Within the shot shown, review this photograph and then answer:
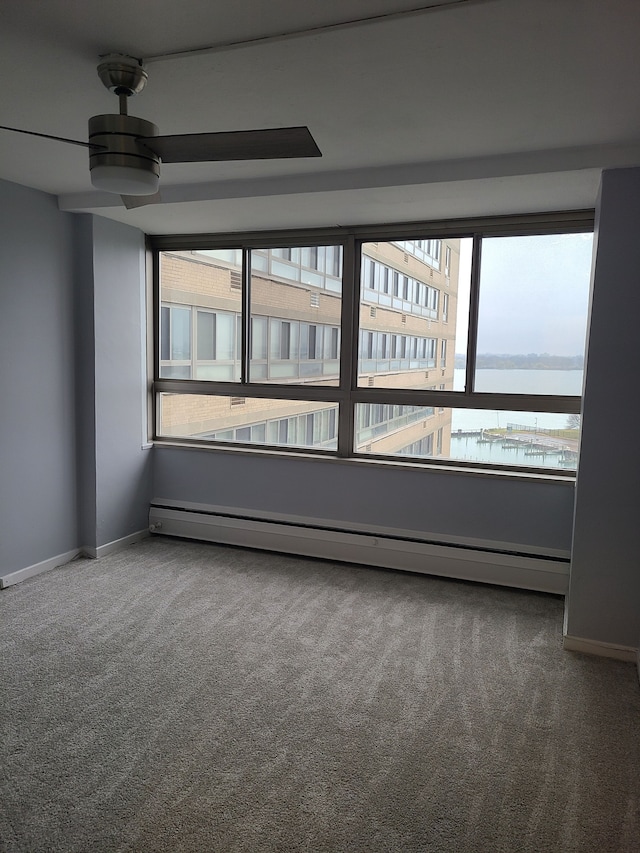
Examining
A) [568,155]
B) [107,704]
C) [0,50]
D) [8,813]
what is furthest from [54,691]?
[568,155]

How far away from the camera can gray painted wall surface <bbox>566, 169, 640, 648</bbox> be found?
2.75 metres

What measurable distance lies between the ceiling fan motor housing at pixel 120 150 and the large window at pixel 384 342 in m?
2.27

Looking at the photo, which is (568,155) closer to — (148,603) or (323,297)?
(323,297)

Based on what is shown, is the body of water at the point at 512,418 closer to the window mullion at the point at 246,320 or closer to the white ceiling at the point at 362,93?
the white ceiling at the point at 362,93

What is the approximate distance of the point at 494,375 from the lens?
3850 mm

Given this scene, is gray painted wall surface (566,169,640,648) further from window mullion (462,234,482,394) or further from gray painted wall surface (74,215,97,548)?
gray painted wall surface (74,215,97,548)

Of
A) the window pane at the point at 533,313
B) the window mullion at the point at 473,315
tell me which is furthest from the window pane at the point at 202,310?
the window pane at the point at 533,313

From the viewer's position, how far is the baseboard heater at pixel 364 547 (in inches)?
145

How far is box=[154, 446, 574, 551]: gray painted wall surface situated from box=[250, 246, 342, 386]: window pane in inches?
27.0

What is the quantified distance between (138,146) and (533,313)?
264 centimetres

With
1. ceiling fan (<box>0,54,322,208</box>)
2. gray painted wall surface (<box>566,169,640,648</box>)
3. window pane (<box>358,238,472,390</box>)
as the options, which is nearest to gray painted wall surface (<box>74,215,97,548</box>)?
window pane (<box>358,238,472,390</box>)

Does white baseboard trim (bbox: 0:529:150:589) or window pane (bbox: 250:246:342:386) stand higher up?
window pane (bbox: 250:246:342:386)

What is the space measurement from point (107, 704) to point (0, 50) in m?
2.46

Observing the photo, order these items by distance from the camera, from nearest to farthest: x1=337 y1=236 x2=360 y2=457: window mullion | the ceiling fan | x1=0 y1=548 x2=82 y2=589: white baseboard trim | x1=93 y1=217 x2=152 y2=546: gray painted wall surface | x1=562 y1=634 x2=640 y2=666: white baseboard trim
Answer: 1. the ceiling fan
2. x1=562 y1=634 x2=640 y2=666: white baseboard trim
3. x1=0 y1=548 x2=82 y2=589: white baseboard trim
4. x1=93 y1=217 x2=152 y2=546: gray painted wall surface
5. x1=337 y1=236 x2=360 y2=457: window mullion
